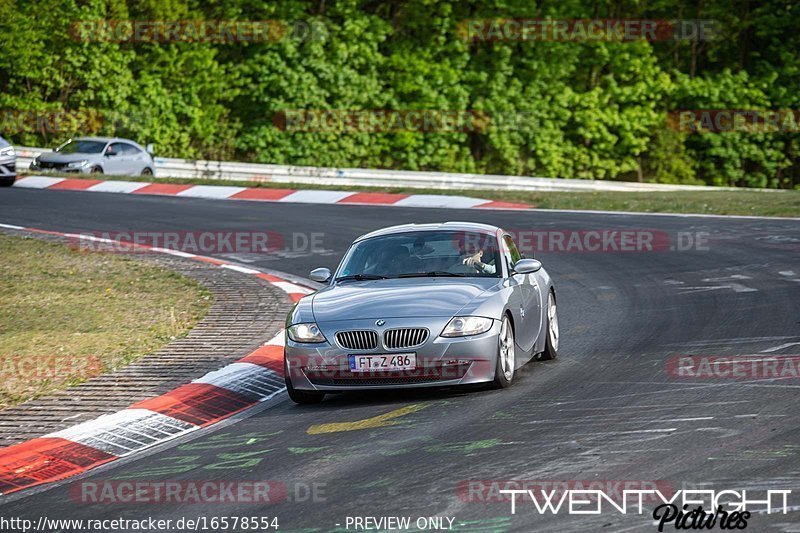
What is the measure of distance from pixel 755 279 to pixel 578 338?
14.1ft

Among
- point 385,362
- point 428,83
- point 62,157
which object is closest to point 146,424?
point 385,362

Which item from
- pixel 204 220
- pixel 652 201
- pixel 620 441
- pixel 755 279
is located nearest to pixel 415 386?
pixel 620 441

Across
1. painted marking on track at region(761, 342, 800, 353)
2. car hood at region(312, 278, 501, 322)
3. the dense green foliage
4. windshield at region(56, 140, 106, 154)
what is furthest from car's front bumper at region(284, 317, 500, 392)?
the dense green foliage

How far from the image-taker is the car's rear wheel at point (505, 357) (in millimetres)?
9688

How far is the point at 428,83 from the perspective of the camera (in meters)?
44.6

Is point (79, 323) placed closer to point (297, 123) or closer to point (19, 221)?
point (19, 221)

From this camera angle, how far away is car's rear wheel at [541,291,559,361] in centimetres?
1131

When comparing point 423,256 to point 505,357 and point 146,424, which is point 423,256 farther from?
point 146,424

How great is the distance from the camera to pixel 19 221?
23.5m

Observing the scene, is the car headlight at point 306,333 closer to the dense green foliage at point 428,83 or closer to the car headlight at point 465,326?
the car headlight at point 465,326

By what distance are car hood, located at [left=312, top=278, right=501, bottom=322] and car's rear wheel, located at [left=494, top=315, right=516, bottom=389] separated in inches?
13.7

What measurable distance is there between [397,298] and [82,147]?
2735cm

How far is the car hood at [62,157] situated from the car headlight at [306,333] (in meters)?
26.1

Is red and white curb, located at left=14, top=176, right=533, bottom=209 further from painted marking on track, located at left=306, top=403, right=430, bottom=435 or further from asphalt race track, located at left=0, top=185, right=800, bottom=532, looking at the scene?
painted marking on track, located at left=306, top=403, right=430, bottom=435
